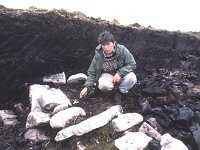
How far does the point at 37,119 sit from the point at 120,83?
5.41 ft

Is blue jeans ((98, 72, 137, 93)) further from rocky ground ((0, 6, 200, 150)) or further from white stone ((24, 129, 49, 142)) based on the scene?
white stone ((24, 129, 49, 142))

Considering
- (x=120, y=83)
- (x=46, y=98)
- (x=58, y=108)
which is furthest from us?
(x=120, y=83)

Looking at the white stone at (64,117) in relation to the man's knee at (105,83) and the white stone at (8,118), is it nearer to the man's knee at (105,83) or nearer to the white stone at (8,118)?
the man's knee at (105,83)

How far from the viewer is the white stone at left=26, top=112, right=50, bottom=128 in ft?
18.6

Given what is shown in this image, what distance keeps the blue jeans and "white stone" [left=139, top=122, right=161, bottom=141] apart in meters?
0.99

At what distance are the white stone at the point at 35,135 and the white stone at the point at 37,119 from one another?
113 millimetres

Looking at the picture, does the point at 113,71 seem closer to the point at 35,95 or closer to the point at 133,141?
the point at 35,95

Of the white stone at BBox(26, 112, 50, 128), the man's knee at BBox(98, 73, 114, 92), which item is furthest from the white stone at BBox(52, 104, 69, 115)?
the man's knee at BBox(98, 73, 114, 92)

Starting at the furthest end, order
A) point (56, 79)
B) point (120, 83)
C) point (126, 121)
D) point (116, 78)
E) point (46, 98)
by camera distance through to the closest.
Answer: point (56, 79) < point (120, 83) < point (46, 98) < point (116, 78) < point (126, 121)

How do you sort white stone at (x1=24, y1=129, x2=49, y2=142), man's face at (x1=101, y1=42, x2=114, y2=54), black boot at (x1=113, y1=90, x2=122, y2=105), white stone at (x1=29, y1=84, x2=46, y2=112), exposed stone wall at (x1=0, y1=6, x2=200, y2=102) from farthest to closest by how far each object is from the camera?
exposed stone wall at (x1=0, y1=6, x2=200, y2=102)
black boot at (x1=113, y1=90, x2=122, y2=105)
white stone at (x1=29, y1=84, x2=46, y2=112)
man's face at (x1=101, y1=42, x2=114, y2=54)
white stone at (x1=24, y1=129, x2=49, y2=142)

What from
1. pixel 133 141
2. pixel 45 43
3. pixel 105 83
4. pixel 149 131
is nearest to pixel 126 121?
pixel 149 131

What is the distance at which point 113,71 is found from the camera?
645cm

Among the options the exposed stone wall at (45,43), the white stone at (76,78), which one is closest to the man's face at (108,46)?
the white stone at (76,78)

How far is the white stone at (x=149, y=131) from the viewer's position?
17.6ft
